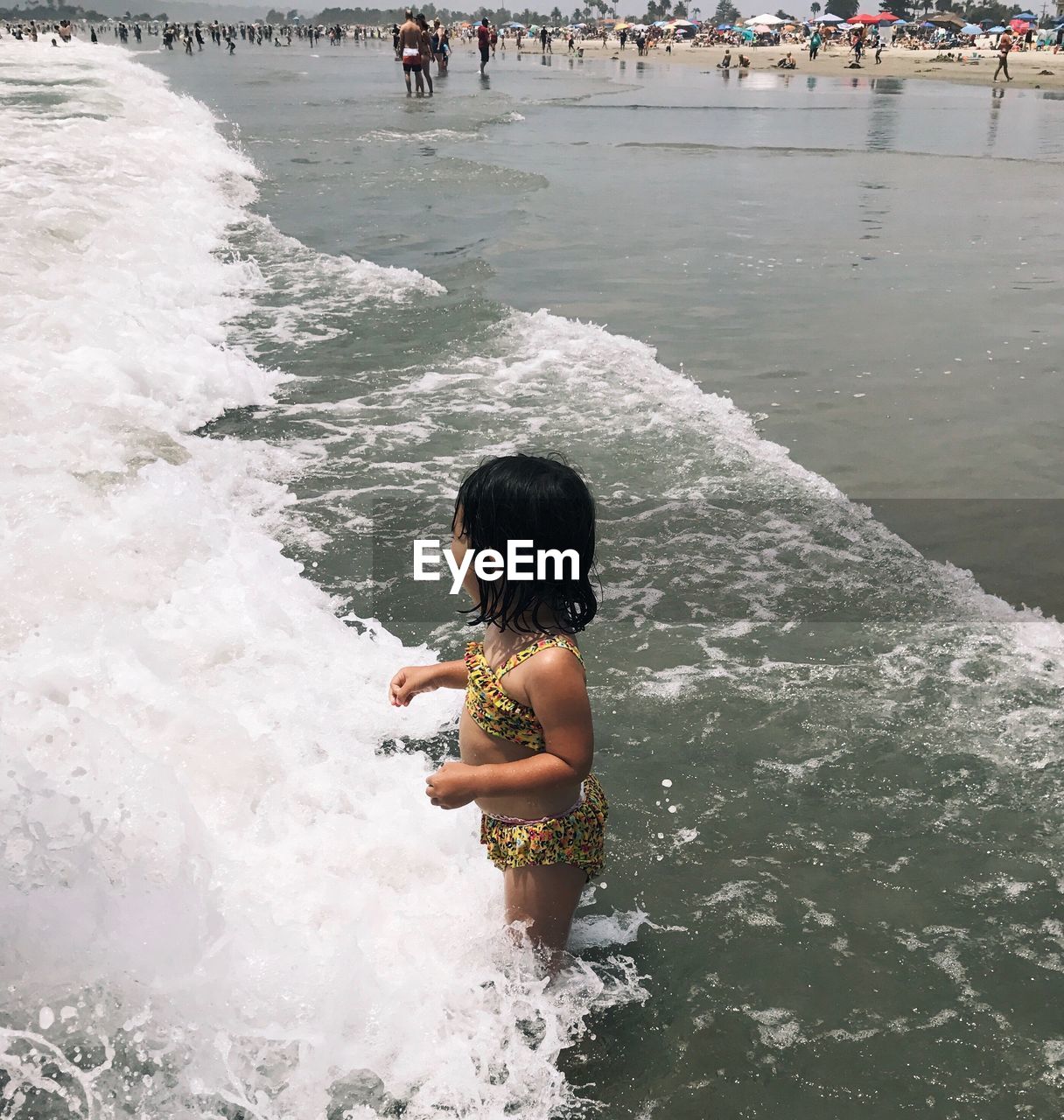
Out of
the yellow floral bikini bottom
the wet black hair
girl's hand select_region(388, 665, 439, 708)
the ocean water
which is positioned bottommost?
the ocean water

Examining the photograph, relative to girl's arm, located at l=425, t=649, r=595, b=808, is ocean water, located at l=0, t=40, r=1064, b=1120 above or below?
below

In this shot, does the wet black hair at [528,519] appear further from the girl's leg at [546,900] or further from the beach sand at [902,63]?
the beach sand at [902,63]

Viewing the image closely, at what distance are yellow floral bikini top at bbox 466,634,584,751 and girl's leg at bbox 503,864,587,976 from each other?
389mm

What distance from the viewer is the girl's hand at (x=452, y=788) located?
7.61ft

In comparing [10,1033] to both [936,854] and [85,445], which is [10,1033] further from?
[85,445]

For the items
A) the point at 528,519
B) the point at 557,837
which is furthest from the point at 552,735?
the point at 528,519

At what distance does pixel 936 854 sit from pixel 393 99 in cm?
3953

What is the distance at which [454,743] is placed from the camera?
386 centimetres

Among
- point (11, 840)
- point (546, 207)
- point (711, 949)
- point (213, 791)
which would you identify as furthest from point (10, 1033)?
point (546, 207)

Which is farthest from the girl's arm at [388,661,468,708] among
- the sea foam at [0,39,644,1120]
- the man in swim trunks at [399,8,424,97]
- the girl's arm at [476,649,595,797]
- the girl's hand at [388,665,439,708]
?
the man in swim trunks at [399,8,424,97]

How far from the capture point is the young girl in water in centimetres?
230

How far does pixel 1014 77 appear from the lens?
53.9 meters

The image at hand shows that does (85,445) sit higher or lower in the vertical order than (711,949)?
higher

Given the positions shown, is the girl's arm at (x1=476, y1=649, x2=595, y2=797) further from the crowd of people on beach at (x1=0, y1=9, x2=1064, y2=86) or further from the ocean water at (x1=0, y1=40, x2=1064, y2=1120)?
the crowd of people on beach at (x1=0, y1=9, x2=1064, y2=86)
